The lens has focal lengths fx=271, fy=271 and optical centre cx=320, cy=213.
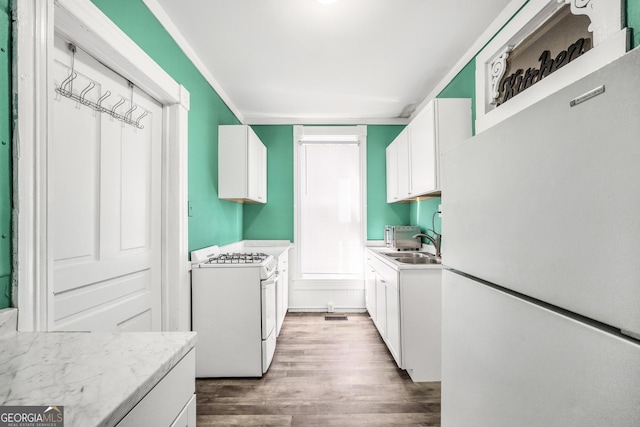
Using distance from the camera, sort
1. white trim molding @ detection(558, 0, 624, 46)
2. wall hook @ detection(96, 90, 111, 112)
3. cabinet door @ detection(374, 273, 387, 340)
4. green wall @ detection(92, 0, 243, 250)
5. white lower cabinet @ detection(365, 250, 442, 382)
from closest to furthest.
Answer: white trim molding @ detection(558, 0, 624, 46)
wall hook @ detection(96, 90, 111, 112)
green wall @ detection(92, 0, 243, 250)
white lower cabinet @ detection(365, 250, 442, 382)
cabinet door @ detection(374, 273, 387, 340)

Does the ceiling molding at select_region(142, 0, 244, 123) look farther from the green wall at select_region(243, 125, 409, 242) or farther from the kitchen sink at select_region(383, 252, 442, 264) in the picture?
the kitchen sink at select_region(383, 252, 442, 264)

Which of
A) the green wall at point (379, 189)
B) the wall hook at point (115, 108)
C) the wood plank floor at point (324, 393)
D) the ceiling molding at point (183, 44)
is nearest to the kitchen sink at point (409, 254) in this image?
the green wall at point (379, 189)

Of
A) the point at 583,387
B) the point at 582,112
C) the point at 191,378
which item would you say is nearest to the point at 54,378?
the point at 191,378

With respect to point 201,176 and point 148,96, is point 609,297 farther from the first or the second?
point 201,176

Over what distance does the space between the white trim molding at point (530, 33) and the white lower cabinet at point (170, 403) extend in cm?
203

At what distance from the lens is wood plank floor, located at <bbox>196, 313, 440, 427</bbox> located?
1.74 m

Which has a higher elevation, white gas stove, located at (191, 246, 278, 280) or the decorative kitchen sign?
the decorative kitchen sign

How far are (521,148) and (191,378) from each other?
116 cm

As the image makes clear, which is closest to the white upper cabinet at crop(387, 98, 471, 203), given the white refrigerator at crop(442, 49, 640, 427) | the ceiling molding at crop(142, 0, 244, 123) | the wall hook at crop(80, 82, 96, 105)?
the white refrigerator at crop(442, 49, 640, 427)

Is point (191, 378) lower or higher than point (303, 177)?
lower

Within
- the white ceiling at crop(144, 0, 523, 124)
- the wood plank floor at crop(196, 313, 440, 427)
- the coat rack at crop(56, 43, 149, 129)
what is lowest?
the wood plank floor at crop(196, 313, 440, 427)

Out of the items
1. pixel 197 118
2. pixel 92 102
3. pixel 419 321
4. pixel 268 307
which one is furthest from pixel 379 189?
pixel 92 102

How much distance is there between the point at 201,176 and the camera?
7.84 feet

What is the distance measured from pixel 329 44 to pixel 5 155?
207 centimetres
